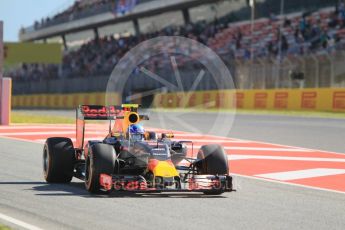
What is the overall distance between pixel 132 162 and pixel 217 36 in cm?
3408

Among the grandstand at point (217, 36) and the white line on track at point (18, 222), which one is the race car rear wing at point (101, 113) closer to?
the white line on track at point (18, 222)

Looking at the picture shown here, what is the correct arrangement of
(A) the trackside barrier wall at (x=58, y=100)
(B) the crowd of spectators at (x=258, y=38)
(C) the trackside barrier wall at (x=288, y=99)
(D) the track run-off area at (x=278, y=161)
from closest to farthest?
(D) the track run-off area at (x=278, y=161)
(C) the trackside barrier wall at (x=288, y=99)
(B) the crowd of spectators at (x=258, y=38)
(A) the trackside barrier wall at (x=58, y=100)

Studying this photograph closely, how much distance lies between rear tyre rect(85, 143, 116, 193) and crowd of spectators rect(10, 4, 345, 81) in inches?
863

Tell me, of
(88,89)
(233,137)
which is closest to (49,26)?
(88,89)

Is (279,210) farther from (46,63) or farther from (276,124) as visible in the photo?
(46,63)

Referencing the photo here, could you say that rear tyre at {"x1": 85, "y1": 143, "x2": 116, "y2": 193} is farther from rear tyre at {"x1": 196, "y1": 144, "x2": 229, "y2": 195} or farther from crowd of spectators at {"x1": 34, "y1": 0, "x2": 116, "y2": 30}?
crowd of spectators at {"x1": 34, "y1": 0, "x2": 116, "y2": 30}

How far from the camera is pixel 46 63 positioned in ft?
212

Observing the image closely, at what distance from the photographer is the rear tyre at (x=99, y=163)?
8141 mm

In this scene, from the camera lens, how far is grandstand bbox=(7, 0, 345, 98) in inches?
1214

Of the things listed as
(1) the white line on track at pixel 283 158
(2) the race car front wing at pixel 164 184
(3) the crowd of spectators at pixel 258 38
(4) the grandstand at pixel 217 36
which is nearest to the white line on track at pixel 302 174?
(1) the white line on track at pixel 283 158

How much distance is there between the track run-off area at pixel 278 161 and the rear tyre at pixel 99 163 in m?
1.81

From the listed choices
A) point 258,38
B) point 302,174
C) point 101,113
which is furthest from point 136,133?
point 258,38

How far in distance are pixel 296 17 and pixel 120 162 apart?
1186 inches

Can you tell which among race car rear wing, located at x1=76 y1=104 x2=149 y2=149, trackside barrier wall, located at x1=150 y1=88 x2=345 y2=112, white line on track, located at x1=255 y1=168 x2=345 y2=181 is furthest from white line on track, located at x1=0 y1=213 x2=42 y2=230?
trackside barrier wall, located at x1=150 y1=88 x2=345 y2=112
